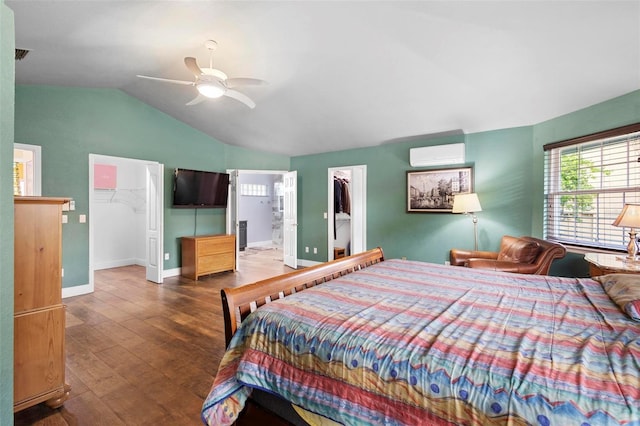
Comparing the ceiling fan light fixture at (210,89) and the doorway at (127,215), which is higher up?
the ceiling fan light fixture at (210,89)

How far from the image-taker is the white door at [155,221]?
4.81 metres

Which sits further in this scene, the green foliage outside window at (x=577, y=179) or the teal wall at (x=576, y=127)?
the green foliage outside window at (x=577, y=179)

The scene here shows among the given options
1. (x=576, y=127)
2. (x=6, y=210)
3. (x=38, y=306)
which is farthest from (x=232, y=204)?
(x=576, y=127)

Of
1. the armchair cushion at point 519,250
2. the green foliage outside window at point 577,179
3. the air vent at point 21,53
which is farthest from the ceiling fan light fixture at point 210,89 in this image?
the green foliage outside window at point 577,179

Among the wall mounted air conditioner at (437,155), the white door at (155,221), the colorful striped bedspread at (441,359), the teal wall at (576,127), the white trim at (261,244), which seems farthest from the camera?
the white trim at (261,244)

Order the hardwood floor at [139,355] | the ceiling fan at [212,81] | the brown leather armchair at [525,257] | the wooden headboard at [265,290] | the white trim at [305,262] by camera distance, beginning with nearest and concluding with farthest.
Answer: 1. the wooden headboard at [265,290]
2. the hardwood floor at [139,355]
3. the ceiling fan at [212,81]
4. the brown leather armchair at [525,257]
5. the white trim at [305,262]

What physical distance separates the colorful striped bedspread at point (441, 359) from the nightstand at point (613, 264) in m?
1.01

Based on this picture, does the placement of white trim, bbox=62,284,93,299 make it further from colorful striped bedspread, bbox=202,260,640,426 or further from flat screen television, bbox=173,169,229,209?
colorful striped bedspread, bbox=202,260,640,426

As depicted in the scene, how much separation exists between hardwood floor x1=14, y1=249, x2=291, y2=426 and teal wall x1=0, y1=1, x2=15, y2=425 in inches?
32.6

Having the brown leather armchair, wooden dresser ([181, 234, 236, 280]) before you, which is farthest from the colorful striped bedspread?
wooden dresser ([181, 234, 236, 280])

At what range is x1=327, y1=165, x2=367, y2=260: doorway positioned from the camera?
5.52 meters

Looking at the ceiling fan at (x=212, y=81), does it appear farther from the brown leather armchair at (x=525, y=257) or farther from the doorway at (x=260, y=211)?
the doorway at (x=260, y=211)

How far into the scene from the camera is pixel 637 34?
223 cm

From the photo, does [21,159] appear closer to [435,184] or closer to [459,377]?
[459,377]
